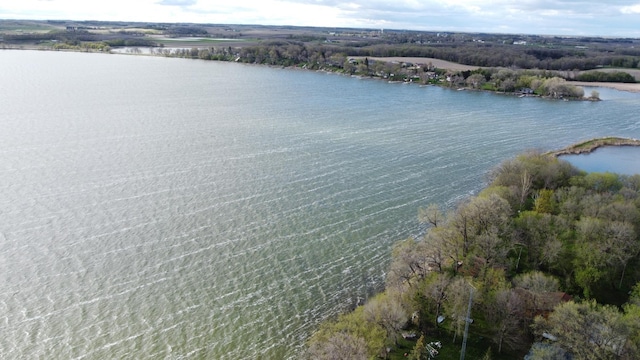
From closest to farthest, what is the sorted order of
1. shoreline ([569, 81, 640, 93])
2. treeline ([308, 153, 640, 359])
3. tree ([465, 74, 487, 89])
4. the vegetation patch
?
1. treeline ([308, 153, 640, 359])
2. the vegetation patch
3. tree ([465, 74, 487, 89])
4. shoreline ([569, 81, 640, 93])

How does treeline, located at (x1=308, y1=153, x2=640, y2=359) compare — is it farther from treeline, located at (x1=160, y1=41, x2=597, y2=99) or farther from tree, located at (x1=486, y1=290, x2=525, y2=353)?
treeline, located at (x1=160, y1=41, x2=597, y2=99)

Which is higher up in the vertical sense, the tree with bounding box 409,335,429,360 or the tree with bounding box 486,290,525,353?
the tree with bounding box 486,290,525,353

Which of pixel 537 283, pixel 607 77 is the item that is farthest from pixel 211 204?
pixel 607 77

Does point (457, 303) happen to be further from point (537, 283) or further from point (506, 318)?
point (537, 283)

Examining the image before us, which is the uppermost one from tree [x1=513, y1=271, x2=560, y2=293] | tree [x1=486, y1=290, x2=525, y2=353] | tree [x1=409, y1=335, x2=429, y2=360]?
tree [x1=513, y1=271, x2=560, y2=293]

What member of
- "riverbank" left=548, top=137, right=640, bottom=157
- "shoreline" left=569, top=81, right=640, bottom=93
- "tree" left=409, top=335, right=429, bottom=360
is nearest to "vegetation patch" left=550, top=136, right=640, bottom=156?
"riverbank" left=548, top=137, right=640, bottom=157

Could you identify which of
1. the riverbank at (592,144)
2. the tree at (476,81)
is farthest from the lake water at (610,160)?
the tree at (476,81)
